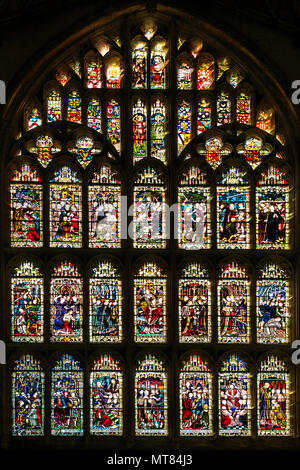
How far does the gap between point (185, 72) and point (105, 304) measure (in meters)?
3.47

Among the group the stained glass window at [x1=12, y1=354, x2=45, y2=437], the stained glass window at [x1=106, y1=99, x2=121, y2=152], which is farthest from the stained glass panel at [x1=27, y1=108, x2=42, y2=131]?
the stained glass window at [x1=12, y1=354, x2=45, y2=437]

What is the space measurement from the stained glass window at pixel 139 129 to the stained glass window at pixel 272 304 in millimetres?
2366

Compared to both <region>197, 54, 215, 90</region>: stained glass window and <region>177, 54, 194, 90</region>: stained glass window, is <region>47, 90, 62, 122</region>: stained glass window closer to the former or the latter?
<region>177, 54, 194, 90</region>: stained glass window

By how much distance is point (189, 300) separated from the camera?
29.9 feet

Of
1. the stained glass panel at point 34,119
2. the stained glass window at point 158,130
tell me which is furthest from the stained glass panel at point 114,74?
the stained glass panel at point 34,119

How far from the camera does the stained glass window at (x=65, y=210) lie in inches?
359

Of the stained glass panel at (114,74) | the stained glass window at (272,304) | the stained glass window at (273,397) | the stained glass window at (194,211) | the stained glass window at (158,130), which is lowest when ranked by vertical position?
the stained glass window at (273,397)

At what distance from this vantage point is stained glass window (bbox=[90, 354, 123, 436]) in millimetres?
8961

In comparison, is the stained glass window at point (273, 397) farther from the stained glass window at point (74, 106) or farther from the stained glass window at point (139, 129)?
the stained glass window at point (74, 106)

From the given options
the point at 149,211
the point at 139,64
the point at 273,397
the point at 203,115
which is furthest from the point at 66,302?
the point at 139,64

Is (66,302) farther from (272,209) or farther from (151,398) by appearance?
(272,209)
